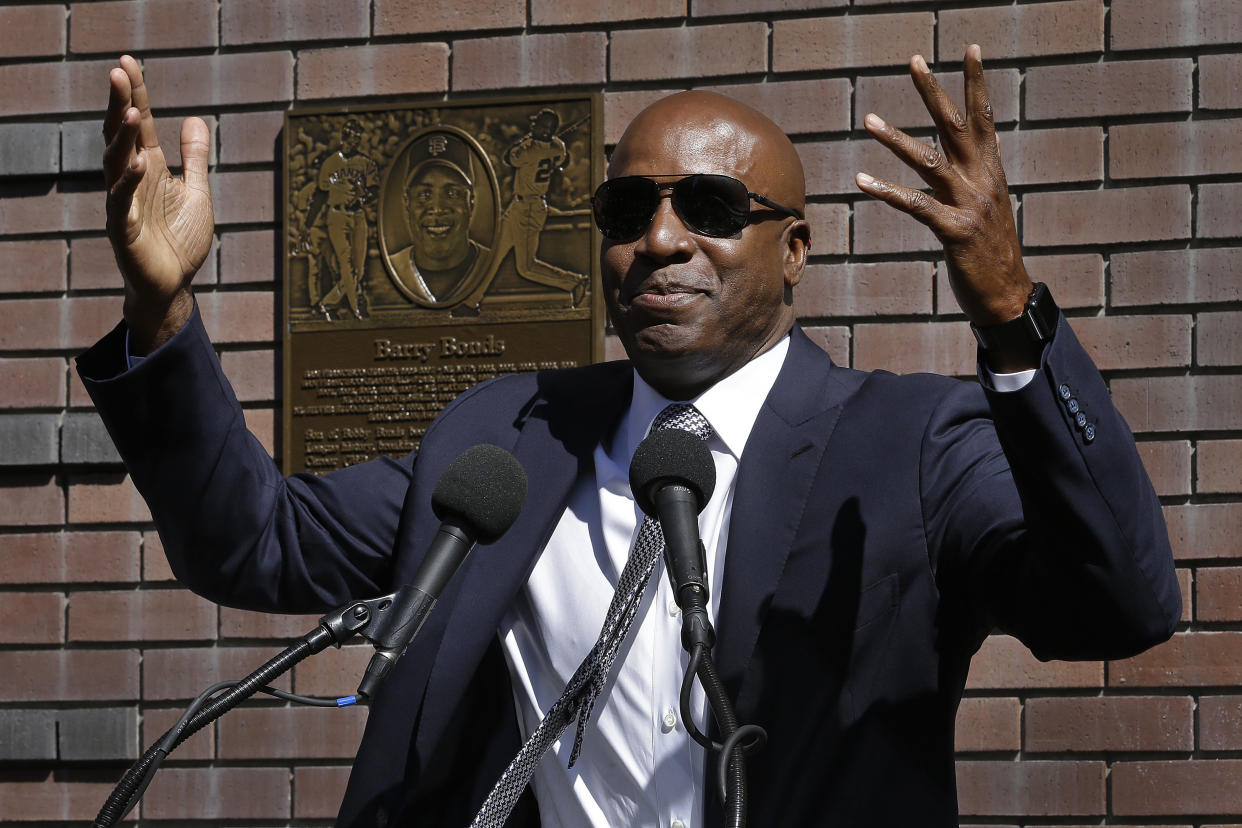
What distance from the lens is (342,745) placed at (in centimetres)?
397

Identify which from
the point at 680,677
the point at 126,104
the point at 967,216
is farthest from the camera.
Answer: the point at 680,677

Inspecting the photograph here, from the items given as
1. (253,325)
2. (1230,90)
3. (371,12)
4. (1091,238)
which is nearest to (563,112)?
(371,12)

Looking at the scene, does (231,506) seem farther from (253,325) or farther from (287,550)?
(253,325)

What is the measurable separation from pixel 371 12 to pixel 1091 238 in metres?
1.92

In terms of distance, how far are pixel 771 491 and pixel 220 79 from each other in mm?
2394

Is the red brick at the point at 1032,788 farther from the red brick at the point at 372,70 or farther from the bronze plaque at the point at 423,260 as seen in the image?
the red brick at the point at 372,70

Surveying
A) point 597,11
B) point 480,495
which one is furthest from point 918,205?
point 597,11

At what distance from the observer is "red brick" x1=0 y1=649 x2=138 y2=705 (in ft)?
13.4

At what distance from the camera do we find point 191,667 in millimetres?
4066

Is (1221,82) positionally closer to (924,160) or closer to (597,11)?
(597,11)

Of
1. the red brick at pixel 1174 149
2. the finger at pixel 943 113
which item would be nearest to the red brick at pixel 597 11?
the red brick at pixel 1174 149

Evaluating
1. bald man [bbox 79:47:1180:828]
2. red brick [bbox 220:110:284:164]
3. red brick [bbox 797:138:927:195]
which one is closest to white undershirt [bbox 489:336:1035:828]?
bald man [bbox 79:47:1180:828]

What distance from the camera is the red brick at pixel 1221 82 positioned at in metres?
3.68

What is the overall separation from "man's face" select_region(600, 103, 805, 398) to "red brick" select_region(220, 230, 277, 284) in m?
1.63
